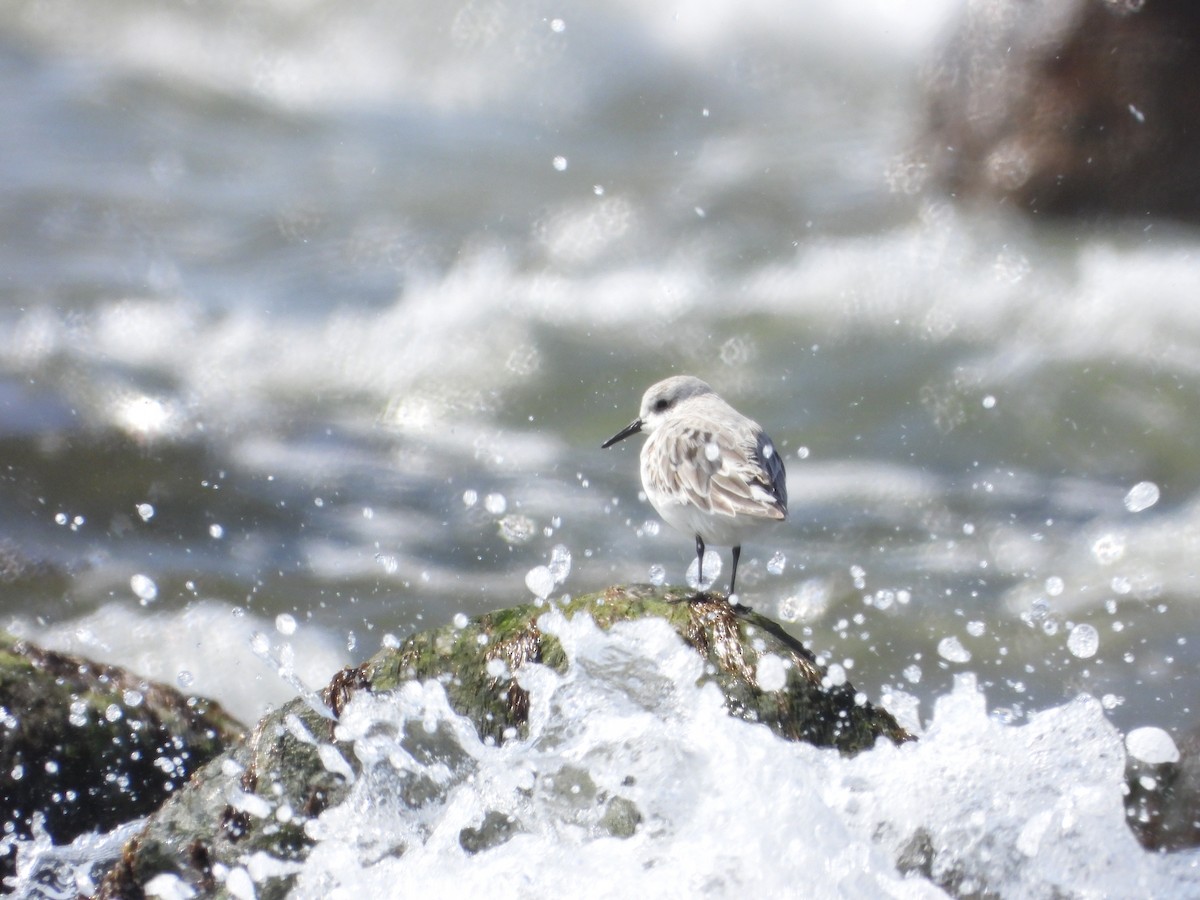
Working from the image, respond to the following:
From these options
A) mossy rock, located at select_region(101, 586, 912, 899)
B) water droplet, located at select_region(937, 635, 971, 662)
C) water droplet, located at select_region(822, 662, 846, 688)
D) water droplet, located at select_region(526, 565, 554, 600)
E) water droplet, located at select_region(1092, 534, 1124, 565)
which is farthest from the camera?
water droplet, located at select_region(1092, 534, 1124, 565)

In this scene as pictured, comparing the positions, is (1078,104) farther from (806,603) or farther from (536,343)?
(536,343)

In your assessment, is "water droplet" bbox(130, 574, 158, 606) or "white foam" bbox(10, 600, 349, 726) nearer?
"white foam" bbox(10, 600, 349, 726)

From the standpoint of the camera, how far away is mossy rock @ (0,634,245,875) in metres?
4.01

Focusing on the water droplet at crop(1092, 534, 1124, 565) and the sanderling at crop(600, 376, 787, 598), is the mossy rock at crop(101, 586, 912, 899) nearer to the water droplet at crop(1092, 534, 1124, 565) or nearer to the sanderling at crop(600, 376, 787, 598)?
the sanderling at crop(600, 376, 787, 598)

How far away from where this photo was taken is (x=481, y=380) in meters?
8.41

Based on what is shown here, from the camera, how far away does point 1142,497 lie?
6.84 meters

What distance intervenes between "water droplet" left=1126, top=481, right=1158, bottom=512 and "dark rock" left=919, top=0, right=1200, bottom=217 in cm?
210

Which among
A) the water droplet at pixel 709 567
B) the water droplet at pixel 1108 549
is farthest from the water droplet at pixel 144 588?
the water droplet at pixel 1108 549

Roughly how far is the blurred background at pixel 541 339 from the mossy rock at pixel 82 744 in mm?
1867

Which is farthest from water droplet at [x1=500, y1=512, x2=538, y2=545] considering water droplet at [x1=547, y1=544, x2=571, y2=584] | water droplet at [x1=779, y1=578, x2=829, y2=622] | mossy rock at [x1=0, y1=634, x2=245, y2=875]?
mossy rock at [x1=0, y1=634, x2=245, y2=875]

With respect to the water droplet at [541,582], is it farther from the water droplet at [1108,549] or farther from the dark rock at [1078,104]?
the dark rock at [1078,104]

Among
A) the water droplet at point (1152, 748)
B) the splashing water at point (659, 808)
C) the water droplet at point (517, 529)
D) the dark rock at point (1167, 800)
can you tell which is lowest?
the splashing water at point (659, 808)

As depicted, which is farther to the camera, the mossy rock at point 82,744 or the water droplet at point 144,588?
the water droplet at point 144,588

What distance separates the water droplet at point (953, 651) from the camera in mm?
6285
